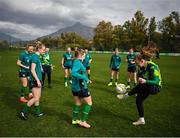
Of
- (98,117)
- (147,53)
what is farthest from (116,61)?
(147,53)

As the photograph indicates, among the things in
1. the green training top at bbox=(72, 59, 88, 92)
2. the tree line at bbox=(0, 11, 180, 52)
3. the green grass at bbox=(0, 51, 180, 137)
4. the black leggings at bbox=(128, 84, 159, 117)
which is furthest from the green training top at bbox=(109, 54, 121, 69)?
the tree line at bbox=(0, 11, 180, 52)

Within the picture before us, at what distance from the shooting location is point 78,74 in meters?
5.96

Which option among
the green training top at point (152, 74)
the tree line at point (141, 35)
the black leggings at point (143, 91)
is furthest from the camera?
the tree line at point (141, 35)

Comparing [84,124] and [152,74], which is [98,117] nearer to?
[84,124]

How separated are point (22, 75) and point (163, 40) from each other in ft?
238

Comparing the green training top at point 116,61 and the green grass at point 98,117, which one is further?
the green training top at point 116,61

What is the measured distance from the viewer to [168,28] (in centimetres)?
7594

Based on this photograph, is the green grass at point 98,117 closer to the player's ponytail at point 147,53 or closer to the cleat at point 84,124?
the cleat at point 84,124

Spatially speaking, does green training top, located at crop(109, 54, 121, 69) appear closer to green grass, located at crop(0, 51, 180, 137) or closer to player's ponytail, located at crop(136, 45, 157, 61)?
green grass, located at crop(0, 51, 180, 137)

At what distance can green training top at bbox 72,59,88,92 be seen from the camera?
5.96 m

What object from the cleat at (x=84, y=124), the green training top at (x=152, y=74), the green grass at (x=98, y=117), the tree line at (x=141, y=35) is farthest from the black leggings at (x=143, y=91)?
the tree line at (x=141, y=35)

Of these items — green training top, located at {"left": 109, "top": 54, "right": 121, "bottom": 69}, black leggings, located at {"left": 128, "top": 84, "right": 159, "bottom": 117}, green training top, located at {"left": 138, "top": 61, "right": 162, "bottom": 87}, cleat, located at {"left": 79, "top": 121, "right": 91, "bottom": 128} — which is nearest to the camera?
green training top, located at {"left": 138, "top": 61, "right": 162, "bottom": 87}

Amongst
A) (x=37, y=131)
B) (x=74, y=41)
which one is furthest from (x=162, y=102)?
(x=74, y=41)

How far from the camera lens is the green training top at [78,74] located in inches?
235
